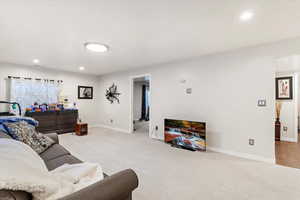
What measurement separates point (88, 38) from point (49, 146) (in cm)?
188

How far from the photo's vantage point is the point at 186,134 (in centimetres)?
361

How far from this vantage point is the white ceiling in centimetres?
178

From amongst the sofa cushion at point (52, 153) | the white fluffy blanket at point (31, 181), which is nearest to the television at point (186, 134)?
the sofa cushion at point (52, 153)

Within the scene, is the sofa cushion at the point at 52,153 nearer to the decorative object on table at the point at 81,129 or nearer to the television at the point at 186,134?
the television at the point at 186,134

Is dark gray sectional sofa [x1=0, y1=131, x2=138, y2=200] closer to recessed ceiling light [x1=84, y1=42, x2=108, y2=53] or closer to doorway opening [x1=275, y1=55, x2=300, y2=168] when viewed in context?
recessed ceiling light [x1=84, y1=42, x2=108, y2=53]

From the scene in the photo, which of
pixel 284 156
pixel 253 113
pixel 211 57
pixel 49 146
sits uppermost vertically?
pixel 211 57

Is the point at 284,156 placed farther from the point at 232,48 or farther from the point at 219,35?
the point at 219,35

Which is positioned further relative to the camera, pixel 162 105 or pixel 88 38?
pixel 162 105

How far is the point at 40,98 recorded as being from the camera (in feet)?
16.6

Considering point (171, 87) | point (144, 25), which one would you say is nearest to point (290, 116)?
point (171, 87)

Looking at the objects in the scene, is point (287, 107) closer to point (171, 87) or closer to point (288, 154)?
point (288, 154)

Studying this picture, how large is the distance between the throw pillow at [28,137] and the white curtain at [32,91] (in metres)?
3.36

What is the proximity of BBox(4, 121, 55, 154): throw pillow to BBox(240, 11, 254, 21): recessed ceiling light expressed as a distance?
320 centimetres

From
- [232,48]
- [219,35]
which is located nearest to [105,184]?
[219,35]
